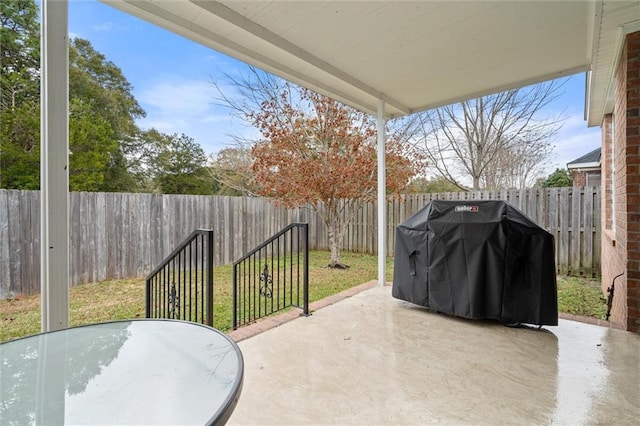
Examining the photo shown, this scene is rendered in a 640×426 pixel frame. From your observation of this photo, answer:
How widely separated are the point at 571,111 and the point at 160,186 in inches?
436

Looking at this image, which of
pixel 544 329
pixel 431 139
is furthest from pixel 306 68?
pixel 431 139

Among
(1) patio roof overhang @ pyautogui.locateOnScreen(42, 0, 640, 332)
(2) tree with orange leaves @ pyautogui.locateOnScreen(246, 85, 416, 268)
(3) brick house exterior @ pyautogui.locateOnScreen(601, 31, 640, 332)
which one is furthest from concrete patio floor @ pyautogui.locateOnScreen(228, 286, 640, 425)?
(2) tree with orange leaves @ pyautogui.locateOnScreen(246, 85, 416, 268)

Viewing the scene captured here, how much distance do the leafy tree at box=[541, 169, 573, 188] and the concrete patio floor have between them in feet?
24.6

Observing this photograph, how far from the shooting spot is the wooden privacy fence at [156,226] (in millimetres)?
3619

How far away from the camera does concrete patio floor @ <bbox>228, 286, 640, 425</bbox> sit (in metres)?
1.69

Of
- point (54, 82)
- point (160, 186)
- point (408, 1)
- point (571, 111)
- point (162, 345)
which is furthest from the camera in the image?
point (160, 186)

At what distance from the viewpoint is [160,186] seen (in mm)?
8875

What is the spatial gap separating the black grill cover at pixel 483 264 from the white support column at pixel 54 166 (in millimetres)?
2852

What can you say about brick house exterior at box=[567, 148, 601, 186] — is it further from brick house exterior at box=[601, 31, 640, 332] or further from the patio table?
the patio table

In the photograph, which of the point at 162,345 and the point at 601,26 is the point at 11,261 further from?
the point at 601,26

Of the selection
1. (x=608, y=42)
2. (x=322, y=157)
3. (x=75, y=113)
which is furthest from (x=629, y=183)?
(x=75, y=113)

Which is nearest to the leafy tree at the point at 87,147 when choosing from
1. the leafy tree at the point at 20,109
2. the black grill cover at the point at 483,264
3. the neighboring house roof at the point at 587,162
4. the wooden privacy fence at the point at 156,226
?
the leafy tree at the point at 20,109

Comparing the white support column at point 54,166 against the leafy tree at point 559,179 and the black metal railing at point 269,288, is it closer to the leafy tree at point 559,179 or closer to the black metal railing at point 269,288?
the black metal railing at point 269,288

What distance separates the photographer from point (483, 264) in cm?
287
